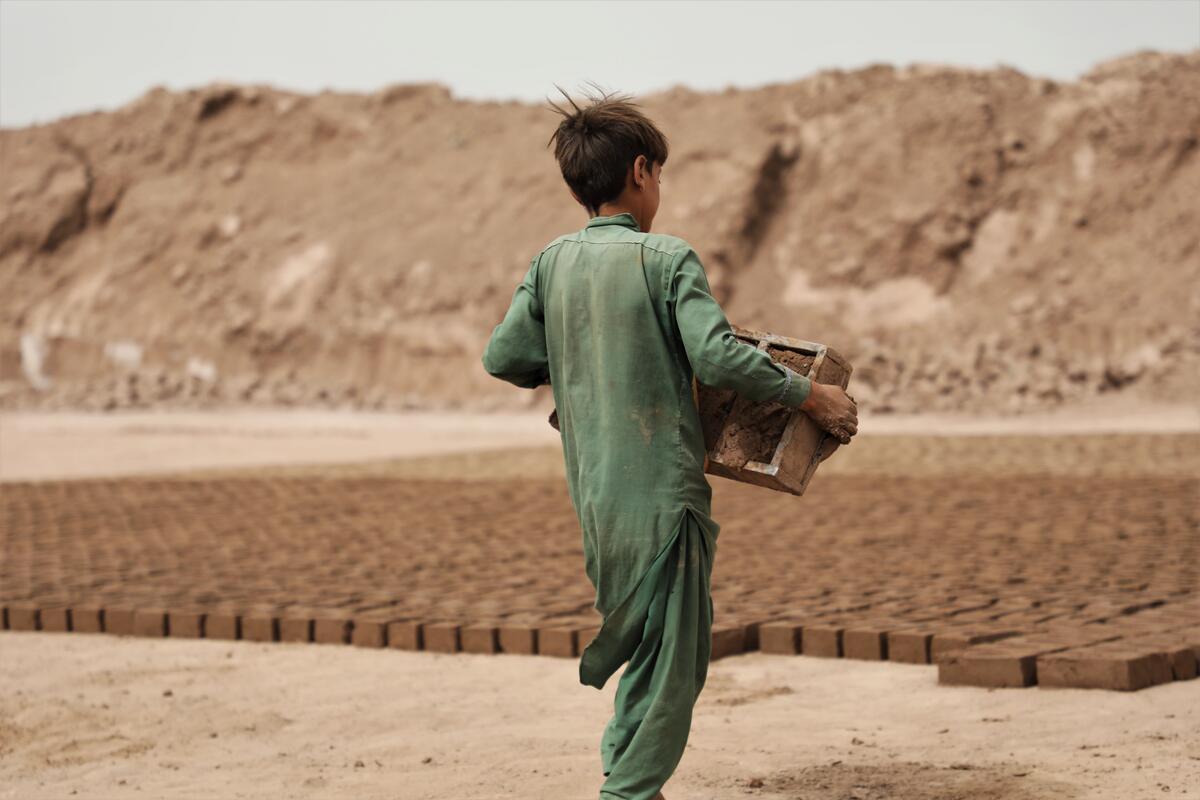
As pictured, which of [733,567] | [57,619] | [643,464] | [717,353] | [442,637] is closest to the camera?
[717,353]

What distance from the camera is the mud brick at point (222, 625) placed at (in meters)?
5.79

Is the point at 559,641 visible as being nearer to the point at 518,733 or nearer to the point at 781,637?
the point at 781,637

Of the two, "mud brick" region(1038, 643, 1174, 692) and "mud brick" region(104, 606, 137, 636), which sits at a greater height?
"mud brick" region(104, 606, 137, 636)

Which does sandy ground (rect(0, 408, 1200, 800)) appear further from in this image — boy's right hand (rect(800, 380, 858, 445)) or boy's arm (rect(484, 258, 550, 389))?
boy's arm (rect(484, 258, 550, 389))

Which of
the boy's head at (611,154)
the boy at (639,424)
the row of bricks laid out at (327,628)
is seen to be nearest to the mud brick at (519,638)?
the row of bricks laid out at (327,628)

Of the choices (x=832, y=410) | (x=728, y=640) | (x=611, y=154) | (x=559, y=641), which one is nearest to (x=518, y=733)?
(x=559, y=641)

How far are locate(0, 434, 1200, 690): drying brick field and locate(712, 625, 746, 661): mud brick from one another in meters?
0.01

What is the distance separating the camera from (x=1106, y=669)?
4.24m

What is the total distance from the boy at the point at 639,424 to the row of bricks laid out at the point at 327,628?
2251 millimetres

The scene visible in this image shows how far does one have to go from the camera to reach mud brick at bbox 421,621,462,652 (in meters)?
5.38

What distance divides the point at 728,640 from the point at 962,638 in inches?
31.9

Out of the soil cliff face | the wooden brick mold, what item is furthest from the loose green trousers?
the soil cliff face

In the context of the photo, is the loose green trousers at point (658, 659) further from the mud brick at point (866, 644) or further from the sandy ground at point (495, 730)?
the mud brick at point (866, 644)

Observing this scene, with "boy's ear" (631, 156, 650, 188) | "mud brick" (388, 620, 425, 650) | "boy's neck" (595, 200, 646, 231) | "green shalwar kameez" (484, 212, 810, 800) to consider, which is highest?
"boy's ear" (631, 156, 650, 188)
